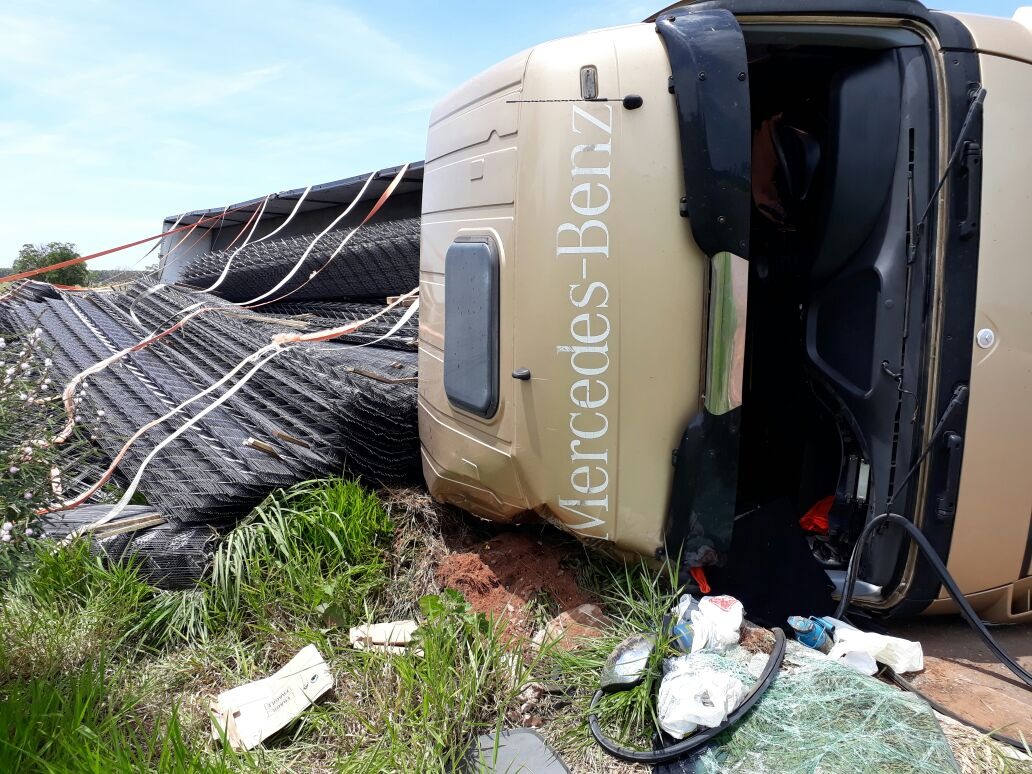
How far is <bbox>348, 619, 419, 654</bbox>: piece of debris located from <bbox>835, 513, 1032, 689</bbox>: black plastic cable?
153 cm

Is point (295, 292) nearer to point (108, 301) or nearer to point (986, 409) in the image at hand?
point (108, 301)

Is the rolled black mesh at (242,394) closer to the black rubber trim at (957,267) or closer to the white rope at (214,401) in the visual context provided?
the white rope at (214,401)

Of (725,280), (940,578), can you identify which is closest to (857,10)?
(725,280)

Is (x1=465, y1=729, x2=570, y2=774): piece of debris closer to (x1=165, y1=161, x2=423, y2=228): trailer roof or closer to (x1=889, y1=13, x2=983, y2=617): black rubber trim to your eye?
(x1=889, y1=13, x2=983, y2=617): black rubber trim

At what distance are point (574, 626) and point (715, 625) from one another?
53 cm

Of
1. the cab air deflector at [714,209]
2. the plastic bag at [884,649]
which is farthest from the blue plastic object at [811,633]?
the cab air deflector at [714,209]

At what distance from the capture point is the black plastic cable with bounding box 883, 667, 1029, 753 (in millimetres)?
2192

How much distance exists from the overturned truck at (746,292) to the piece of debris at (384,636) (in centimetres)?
53

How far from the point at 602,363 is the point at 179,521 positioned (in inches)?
77.3

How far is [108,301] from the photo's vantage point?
729 centimetres

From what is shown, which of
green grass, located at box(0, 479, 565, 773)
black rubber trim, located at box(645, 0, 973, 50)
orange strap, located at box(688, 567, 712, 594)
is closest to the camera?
green grass, located at box(0, 479, 565, 773)

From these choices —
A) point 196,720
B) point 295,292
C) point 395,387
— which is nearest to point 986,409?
point 395,387

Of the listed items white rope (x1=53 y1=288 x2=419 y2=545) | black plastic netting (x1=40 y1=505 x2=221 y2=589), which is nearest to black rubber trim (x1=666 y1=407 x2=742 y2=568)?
black plastic netting (x1=40 y1=505 x2=221 y2=589)

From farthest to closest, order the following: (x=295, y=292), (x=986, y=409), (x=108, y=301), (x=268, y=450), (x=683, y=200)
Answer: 1. (x=108, y=301)
2. (x=295, y=292)
3. (x=268, y=450)
4. (x=986, y=409)
5. (x=683, y=200)
